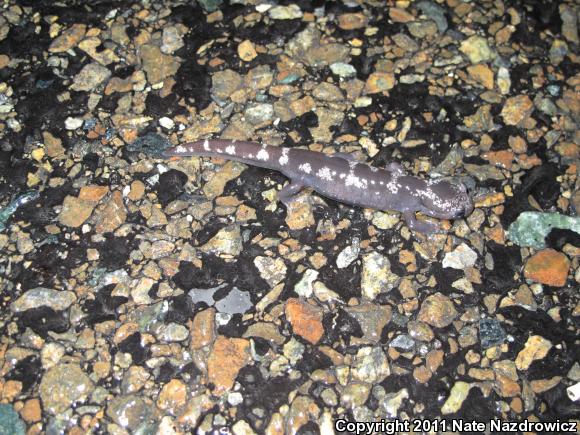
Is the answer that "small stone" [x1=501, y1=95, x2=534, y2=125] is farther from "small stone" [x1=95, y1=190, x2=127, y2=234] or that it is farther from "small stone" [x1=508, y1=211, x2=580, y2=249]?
"small stone" [x1=95, y1=190, x2=127, y2=234]

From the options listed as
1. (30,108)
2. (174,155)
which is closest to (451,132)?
(174,155)

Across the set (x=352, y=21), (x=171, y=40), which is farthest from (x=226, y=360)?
(x=352, y=21)

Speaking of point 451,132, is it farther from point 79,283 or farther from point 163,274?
point 79,283

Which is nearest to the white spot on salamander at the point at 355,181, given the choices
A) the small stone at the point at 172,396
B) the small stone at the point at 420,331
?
the small stone at the point at 420,331

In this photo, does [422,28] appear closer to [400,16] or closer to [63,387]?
[400,16]

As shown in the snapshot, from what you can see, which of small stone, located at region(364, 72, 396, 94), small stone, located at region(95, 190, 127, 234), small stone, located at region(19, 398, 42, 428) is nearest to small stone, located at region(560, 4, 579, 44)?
small stone, located at region(364, 72, 396, 94)

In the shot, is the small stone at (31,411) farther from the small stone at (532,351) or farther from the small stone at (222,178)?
the small stone at (532,351)
